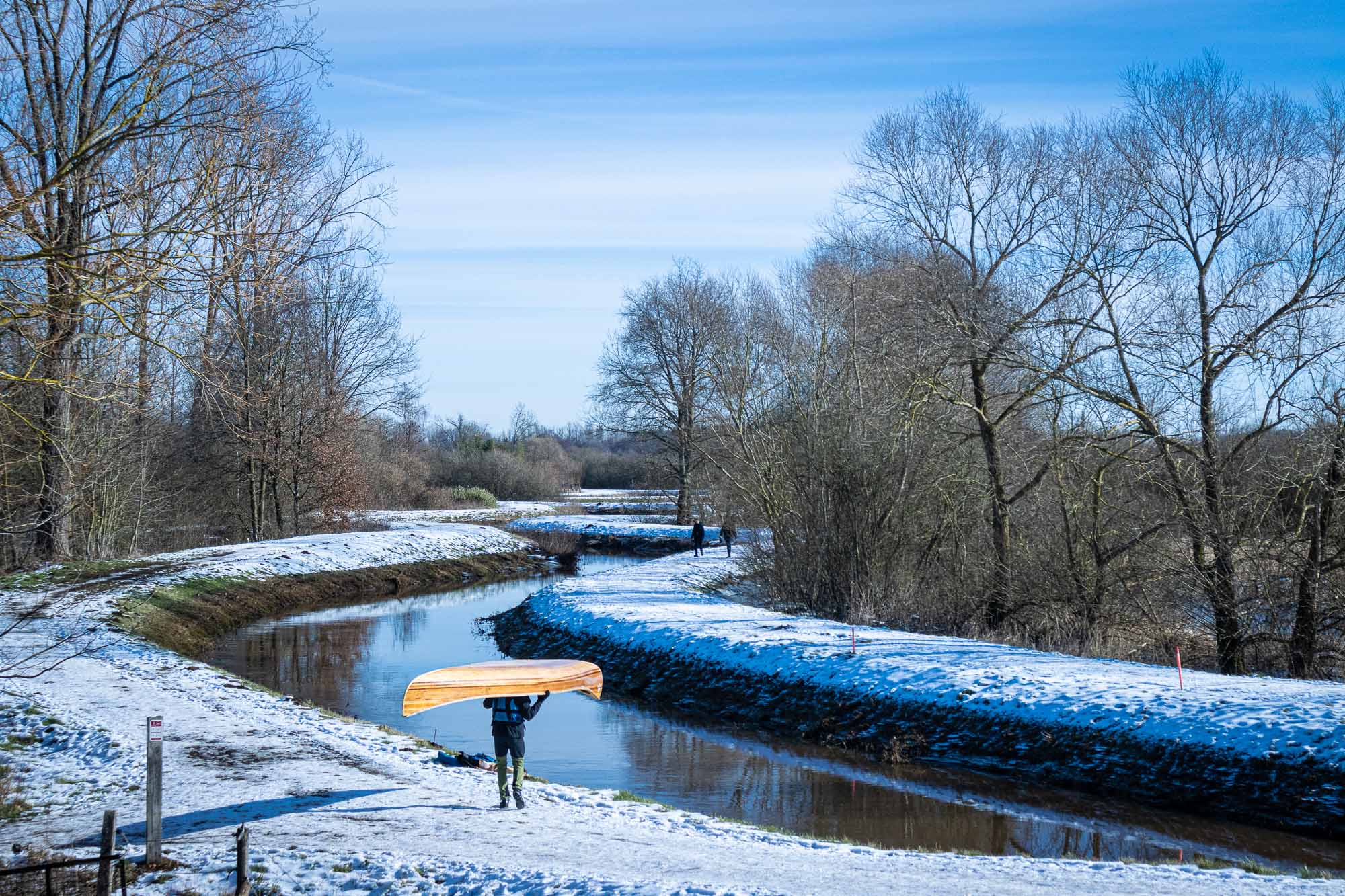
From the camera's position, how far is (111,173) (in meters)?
7.77

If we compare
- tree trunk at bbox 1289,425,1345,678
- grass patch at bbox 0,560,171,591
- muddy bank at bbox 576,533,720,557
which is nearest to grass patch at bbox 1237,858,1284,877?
tree trunk at bbox 1289,425,1345,678

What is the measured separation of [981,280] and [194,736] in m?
16.3

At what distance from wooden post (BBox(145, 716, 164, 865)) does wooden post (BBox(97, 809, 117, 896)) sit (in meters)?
0.93

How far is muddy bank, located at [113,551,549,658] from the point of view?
20.0m

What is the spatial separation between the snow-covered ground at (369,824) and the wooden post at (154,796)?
7.1 inches

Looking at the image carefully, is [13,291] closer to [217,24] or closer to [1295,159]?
[217,24]

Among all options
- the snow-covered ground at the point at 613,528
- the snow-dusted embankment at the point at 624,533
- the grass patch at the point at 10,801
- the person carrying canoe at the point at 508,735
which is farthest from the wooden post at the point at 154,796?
the snow-covered ground at the point at 613,528

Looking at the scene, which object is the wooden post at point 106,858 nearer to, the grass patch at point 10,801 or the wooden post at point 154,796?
the wooden post at point 154,796

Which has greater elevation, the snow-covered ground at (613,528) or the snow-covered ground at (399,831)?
the snow-covered ground at (613,528)

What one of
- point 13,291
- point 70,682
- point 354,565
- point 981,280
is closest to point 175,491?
point 354,565

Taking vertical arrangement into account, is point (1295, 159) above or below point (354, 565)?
above

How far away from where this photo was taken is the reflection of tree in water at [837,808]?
975cm

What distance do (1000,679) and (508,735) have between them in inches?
310

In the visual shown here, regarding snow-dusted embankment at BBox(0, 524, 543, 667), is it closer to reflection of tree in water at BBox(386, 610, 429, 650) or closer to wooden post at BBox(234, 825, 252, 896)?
wooden post at BBox(234, 825, 252, 896)
